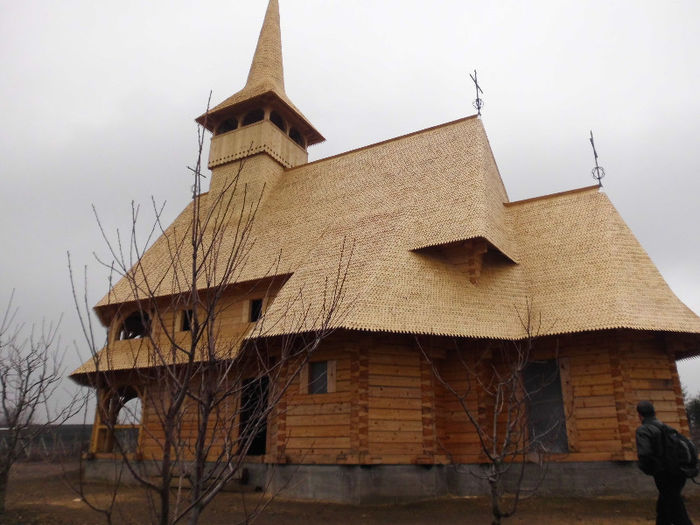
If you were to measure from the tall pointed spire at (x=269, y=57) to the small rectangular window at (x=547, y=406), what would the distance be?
17096 mm

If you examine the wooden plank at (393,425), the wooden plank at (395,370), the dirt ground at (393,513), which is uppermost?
the wooden plank at (395,370)

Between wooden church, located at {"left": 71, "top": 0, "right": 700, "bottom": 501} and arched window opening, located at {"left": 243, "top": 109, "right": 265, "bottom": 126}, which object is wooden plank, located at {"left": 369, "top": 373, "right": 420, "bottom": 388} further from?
arched window opening, located at {"left": 243, "top": 109, "right": 265, "bottom": 126}

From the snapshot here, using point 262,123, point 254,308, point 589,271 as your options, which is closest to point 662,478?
point 589,271

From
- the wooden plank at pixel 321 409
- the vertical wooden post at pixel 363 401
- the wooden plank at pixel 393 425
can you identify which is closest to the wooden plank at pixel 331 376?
the wooden plank at pixel 321 409

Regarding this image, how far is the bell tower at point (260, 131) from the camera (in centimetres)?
2195

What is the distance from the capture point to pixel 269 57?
26.2 meters

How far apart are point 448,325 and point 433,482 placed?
368 centimetres

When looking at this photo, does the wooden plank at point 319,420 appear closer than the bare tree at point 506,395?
Yes

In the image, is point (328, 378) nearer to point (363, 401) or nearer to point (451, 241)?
point (363, 401)

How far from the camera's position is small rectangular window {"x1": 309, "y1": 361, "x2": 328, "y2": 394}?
44.7 feet

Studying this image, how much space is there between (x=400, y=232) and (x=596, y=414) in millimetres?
6706

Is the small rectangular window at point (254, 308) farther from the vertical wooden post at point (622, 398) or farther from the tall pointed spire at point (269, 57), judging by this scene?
the tall pointed spire at point (269, 57)

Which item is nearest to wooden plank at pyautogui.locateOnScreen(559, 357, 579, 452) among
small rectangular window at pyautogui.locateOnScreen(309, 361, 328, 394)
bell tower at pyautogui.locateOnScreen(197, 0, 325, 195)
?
small rectangular window at pyautogui.locateOnScreen(309, 361, 328, 394)

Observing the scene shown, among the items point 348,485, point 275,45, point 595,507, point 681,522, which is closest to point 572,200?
point 595,507
